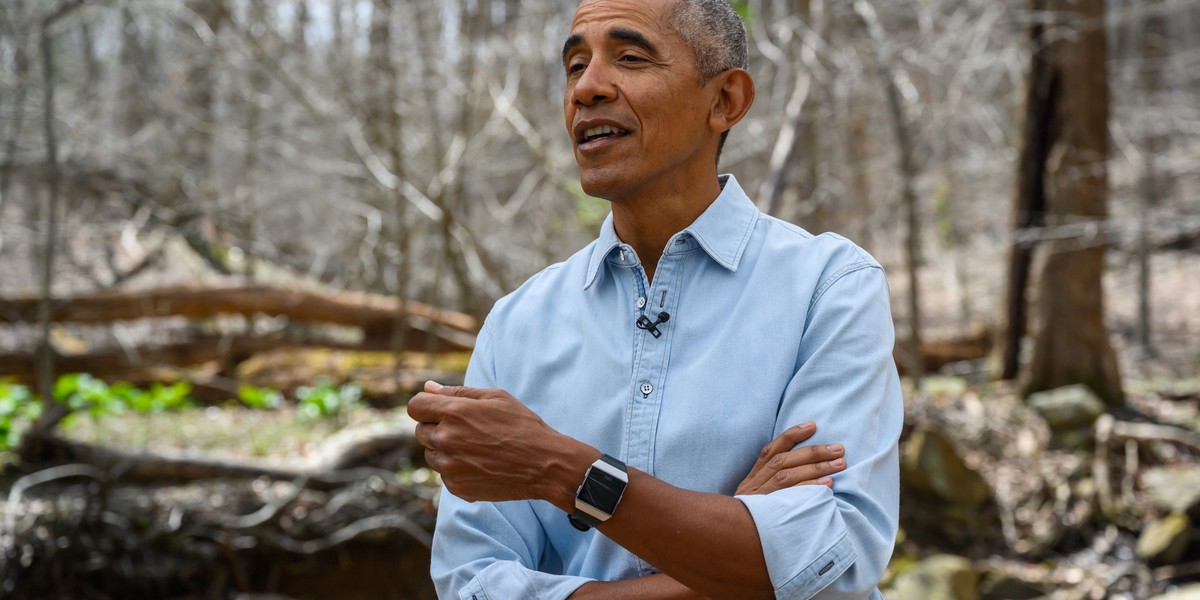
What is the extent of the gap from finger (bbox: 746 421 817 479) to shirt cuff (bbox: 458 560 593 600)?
13.6 inches

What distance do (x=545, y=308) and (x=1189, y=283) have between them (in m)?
14.0

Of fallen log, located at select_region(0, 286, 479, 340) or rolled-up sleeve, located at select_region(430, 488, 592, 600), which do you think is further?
fallen log, located at select_region(0, 286, 479, 340)

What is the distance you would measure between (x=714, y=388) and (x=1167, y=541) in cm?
618

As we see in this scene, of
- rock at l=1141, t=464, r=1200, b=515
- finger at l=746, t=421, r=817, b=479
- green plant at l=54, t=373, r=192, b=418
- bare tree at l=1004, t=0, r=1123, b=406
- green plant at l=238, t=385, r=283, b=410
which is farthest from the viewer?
bare tree at l=1004, t=0, r=1123, b=406

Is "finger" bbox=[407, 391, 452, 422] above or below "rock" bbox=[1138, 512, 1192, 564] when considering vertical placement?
above

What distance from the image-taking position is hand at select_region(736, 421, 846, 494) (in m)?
1.48

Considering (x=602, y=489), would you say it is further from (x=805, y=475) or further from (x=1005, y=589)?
(x=1005, y=589)

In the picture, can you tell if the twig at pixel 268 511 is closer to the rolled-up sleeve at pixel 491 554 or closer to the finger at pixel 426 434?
the rolled-up sleeve at pixel 491 554

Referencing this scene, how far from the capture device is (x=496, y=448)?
4.88 ft

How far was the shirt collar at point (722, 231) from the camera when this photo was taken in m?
1.74

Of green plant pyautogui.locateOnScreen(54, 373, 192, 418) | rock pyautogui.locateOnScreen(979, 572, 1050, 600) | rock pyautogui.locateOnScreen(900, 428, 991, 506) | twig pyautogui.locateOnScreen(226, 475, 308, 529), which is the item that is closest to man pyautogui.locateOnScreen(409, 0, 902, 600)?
twig pyautogui.locateOnScreen(226, 475, 308, 529)

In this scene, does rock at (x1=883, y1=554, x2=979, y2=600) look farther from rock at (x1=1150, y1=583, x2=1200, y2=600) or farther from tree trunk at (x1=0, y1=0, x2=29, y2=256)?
tree trunk at (x1=0, y1=0, x2=29, y2=256)

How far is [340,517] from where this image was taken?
17.7ft

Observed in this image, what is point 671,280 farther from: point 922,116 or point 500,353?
point 922,116
